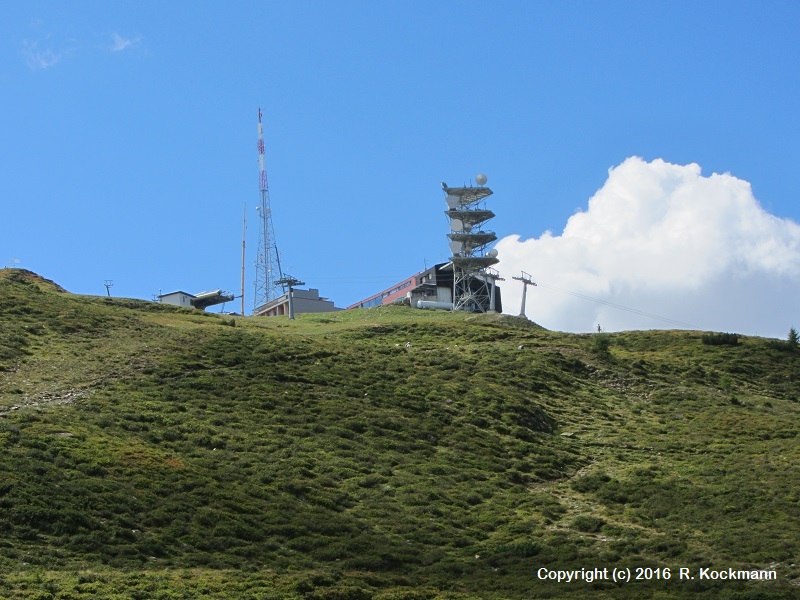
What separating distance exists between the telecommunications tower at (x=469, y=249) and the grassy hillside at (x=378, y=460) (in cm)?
2907

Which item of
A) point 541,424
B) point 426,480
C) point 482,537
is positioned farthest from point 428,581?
point 541,424

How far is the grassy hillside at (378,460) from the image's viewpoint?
34594 millimetres

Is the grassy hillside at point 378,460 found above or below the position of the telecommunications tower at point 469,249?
below

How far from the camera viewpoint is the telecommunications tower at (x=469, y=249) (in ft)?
362

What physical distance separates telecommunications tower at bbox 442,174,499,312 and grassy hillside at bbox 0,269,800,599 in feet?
95.4

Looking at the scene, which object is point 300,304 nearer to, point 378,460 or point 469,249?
point 469,249

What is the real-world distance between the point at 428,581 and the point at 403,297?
84.3 meters

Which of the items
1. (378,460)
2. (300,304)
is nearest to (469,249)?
(300,304)

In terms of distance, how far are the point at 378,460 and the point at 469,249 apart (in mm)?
64545

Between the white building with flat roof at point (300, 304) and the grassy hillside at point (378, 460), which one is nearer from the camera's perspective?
the grassy hillside at point (378, 460)

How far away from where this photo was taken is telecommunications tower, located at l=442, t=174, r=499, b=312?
110 metres

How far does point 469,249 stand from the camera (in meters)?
113

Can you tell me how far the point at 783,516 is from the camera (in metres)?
42.1

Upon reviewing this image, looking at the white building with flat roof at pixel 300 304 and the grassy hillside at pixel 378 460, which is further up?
the white building with flat roof at pixel 300 304
